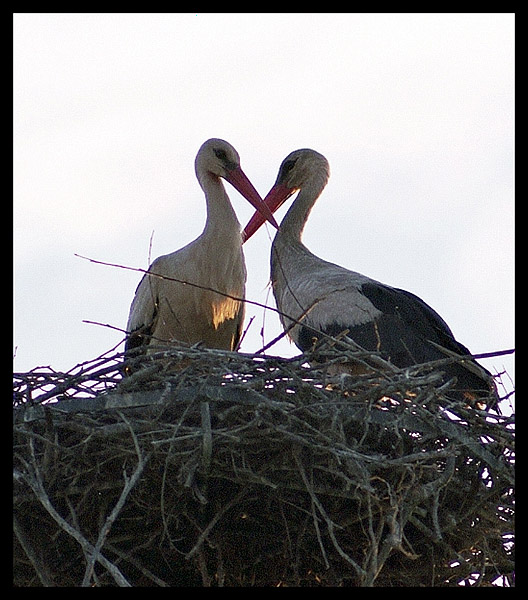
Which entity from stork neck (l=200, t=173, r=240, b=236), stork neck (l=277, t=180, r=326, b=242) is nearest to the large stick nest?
stork neck (l=200, t=173, r=240, b=236)

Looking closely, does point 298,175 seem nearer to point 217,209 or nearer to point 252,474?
point 217,209

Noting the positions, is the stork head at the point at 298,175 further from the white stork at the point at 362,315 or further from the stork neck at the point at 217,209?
the stork neck at the point at 217,209

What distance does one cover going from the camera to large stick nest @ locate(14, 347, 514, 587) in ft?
15.0

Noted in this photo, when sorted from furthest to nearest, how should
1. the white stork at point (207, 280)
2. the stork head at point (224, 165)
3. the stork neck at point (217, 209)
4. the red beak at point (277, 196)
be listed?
the red beak at point (277, 196) < the stork head at point (224, 165) < the stork neck at point (217, 209) < the white stork at point (207, 280)

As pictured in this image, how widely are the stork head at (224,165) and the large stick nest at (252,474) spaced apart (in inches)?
79.4

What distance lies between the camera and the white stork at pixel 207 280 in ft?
21.9

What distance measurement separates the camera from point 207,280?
263 inches

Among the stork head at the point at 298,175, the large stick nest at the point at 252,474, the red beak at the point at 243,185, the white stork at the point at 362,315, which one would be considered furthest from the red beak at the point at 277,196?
the large stick nest at the point at 252,474

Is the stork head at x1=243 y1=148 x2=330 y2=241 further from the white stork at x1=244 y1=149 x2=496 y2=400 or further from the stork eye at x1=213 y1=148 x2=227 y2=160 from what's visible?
the stork eye at x1=213 y1=148 x2=227 y2=160

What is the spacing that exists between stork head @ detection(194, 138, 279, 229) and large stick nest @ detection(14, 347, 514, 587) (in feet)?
6.62

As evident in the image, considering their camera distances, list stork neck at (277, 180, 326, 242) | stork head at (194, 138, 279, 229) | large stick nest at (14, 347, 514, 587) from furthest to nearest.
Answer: stork neck at (277, 180, 326, 242) → stork head at (194, 138, 279, 229) → large stick nest at (14, 347, 514, 587)

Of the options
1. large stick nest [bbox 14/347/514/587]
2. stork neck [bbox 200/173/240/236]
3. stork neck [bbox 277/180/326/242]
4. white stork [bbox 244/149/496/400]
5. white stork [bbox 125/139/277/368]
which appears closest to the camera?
large stick nest [bbox 14/347/514/587]

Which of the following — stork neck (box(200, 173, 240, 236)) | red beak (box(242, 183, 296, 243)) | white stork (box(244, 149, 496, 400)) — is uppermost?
red beak (box(242, 183, 296, 243))

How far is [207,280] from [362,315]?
2.51 feet
